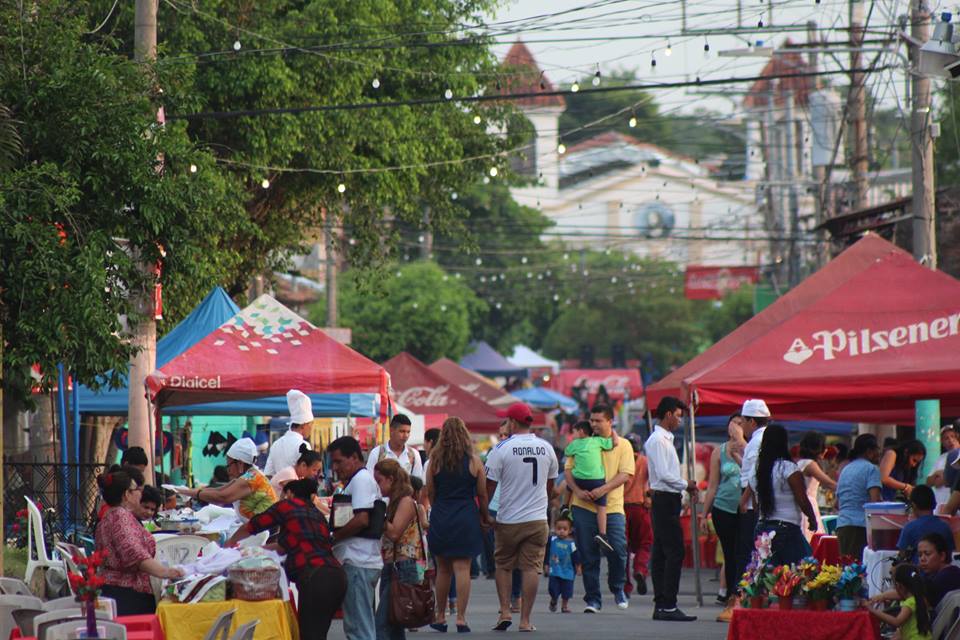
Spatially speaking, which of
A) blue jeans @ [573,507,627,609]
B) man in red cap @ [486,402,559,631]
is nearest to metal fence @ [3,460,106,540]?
blue jeans @ [573,507,627,609]

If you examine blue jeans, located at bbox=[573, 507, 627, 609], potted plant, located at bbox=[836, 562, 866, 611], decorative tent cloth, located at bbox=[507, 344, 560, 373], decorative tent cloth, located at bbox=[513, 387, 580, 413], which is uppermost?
decorative tent cloth, located at bbox=[507, 344, 560, 373]

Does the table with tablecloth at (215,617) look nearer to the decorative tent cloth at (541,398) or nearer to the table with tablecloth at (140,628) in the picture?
the table with tablecloth at (140,628)

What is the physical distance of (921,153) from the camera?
20703mm

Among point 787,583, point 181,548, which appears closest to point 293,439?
point 181,548

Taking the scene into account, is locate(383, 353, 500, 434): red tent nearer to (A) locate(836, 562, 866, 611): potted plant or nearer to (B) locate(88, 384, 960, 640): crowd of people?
(B) locate(88, 384, 960, 640): crowd of people

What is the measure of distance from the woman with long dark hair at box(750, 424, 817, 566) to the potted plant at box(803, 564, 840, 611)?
2533 millimetres

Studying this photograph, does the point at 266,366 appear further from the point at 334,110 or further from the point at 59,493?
the point at 334,110

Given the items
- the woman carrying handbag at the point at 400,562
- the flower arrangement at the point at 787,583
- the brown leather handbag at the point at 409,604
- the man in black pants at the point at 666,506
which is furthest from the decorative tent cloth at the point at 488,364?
Answer: the flower arrangement at the point at 787,583

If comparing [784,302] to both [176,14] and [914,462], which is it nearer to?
[914,462]

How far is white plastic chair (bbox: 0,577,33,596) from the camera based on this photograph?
36.2ft

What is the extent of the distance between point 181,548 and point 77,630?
483 centimetres

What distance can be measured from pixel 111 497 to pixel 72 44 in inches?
211

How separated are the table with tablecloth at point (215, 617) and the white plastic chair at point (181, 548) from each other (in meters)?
2.96

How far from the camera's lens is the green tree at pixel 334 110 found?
79.2ft
